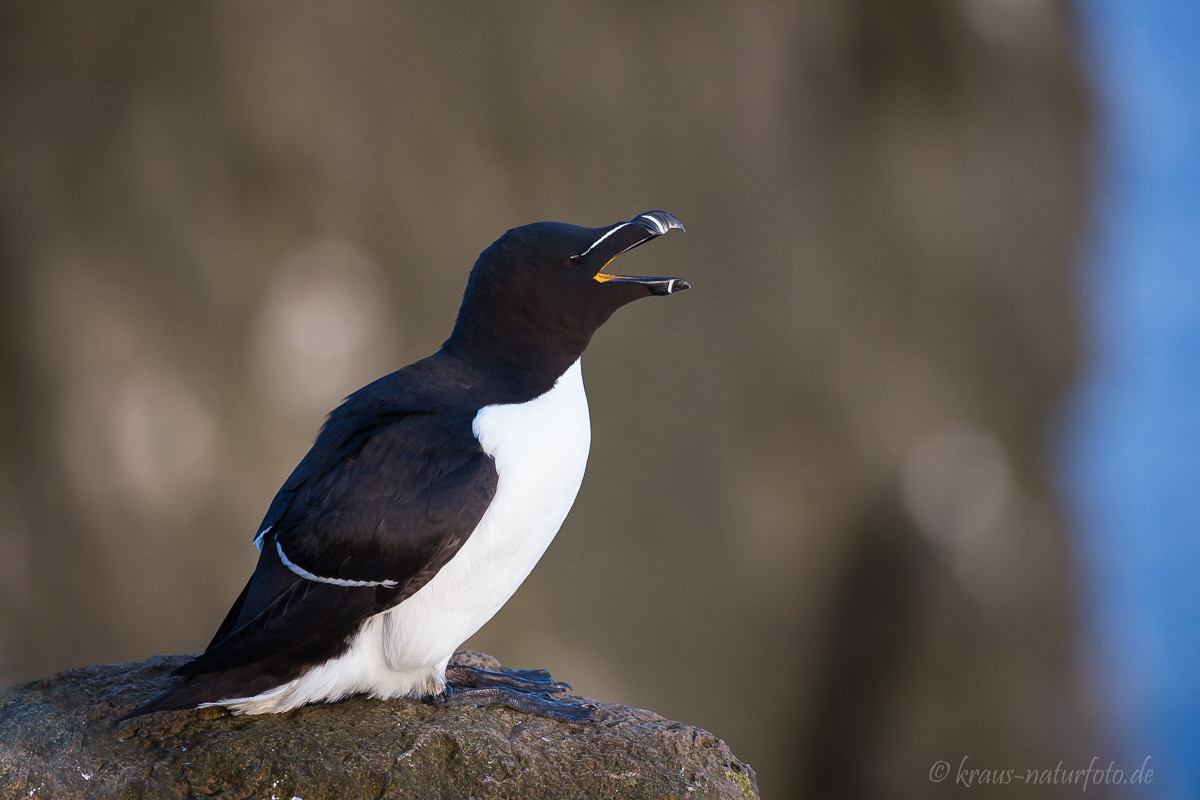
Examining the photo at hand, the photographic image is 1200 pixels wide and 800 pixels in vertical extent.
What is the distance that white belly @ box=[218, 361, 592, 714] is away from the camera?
263 cm

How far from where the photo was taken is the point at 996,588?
7.79 m

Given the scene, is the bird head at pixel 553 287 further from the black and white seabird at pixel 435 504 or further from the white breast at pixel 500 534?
the white breast at pixel 500 534

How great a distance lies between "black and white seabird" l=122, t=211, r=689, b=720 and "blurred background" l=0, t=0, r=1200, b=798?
372cm

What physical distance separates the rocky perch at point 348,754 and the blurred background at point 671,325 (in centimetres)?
346

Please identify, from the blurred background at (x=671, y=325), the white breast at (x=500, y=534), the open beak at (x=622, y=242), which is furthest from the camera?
the blurred background at (x=671, y=325)

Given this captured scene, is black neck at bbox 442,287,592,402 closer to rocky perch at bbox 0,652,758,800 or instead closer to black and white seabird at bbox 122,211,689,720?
black and white seabird at bbox 122,211,689,720

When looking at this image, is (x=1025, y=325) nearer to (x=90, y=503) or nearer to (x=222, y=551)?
(x=222, y=551)

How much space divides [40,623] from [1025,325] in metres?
7.22

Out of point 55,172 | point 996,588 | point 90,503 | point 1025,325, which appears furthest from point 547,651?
point 1025,325

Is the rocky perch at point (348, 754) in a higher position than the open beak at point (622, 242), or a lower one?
lower

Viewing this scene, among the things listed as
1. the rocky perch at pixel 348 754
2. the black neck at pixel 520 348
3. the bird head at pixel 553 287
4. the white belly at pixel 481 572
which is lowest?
the rocky perch at pixel 348 754

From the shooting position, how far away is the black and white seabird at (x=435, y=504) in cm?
253

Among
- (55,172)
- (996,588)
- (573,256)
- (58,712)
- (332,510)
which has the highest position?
(55,172)

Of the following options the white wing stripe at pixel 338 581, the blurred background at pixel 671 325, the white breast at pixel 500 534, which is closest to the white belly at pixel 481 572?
the white breast at pixel 500 534
